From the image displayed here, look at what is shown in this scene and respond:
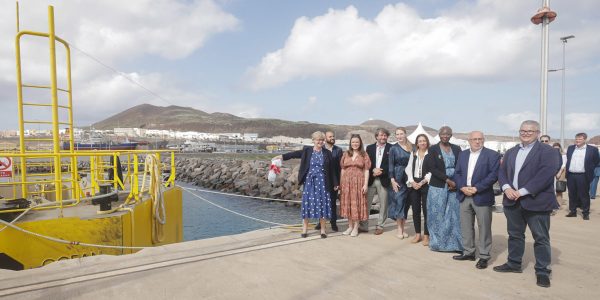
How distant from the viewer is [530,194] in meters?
3.77

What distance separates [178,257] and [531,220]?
413 cm

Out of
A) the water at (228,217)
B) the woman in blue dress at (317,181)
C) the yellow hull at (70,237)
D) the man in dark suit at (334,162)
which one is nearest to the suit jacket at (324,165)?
the woman in blue dress at (317,181)

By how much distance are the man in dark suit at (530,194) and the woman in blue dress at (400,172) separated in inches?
63.6

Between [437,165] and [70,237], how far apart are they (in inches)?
206

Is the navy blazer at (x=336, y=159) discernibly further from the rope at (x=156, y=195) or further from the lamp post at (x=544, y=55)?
the lamp post at (x=544, y=55)

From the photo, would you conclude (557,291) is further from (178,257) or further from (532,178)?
(178,257)

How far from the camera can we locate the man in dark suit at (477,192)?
4309 millimetres

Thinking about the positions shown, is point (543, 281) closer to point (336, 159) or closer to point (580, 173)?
point (336, 159)

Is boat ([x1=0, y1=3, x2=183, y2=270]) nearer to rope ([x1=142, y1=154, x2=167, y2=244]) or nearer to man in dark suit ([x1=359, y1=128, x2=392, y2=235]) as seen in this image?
rope ([x1=142, y1=154, x2=167, y2=244])

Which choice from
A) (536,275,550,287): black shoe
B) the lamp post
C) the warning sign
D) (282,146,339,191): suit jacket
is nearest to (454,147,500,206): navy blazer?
(536,275,550,287): black shoe

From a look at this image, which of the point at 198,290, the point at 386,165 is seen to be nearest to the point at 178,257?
the point at 198,290

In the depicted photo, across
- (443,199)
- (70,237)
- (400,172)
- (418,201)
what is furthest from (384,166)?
(70,237)

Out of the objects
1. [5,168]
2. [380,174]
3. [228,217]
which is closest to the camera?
[380,174]

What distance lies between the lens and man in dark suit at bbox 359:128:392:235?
19.0 feet
